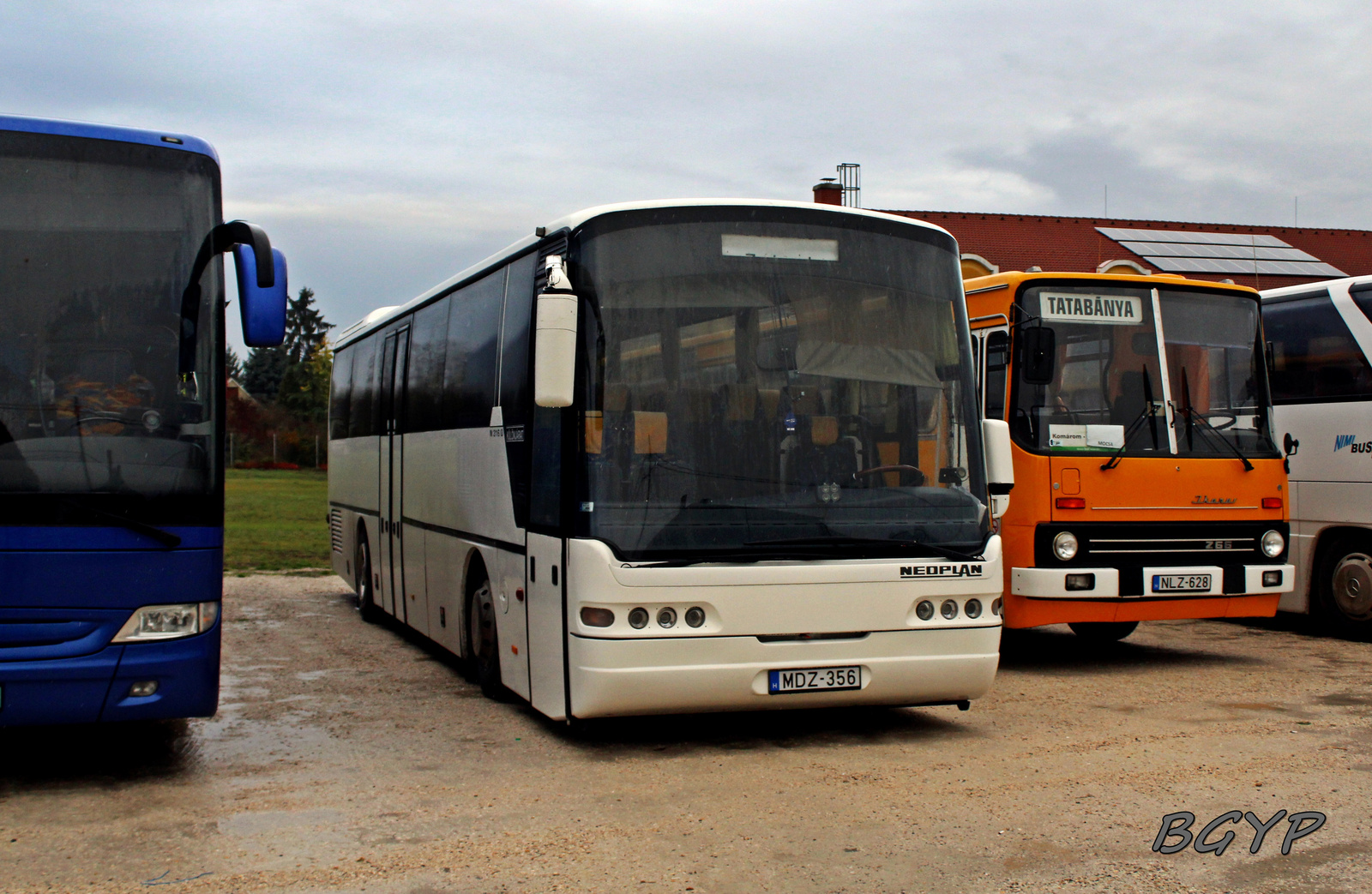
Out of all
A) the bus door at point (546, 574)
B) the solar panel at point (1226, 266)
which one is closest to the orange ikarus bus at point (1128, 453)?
the bus door at point (546, 574)

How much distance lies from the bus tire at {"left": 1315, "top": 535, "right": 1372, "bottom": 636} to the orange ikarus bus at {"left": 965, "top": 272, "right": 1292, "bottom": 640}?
6.20ft

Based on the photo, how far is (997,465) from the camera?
8414mm

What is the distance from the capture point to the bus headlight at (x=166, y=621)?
6.70 m

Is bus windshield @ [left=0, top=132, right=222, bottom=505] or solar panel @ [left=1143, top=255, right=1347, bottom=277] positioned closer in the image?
bus windshield @ [left=0, top=132, right=222, bottom=505]

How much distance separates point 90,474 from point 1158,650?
361 inches

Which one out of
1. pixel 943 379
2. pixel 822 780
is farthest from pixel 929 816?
pixel 943 379

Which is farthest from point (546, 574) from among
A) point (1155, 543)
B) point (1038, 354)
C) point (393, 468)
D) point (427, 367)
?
point (1155, 543)

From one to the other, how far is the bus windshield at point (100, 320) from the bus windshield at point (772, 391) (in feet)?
6.63

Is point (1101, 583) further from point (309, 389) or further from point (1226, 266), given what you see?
point (309, 389)

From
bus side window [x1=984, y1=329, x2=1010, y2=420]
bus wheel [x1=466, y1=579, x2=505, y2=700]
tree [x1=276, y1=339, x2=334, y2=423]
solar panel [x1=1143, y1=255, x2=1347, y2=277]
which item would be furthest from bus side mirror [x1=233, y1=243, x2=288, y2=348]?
tree [x1=276, y1=339, x2=334, y2=423]

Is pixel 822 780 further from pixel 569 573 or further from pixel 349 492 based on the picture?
pixel 349 492

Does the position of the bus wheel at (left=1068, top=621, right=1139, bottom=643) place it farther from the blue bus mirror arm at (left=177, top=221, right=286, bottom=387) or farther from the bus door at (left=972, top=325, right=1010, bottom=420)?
the blue bus mirror arm at (left=177, top=221, right=286, bottom=387)

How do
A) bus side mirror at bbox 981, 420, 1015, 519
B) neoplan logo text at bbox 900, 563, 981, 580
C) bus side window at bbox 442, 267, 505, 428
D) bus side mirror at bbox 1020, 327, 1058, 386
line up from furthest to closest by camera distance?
bus side mirror at bbox 1020, 327, 1058, 386 → bus side window at bbox 442, 267, 505, 428 → bus side mirror at bbox 981, 420, 1015, 519 → neoplan logo text at bbox 900, 563, 981, 580

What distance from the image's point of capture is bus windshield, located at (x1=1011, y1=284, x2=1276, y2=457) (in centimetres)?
1066
